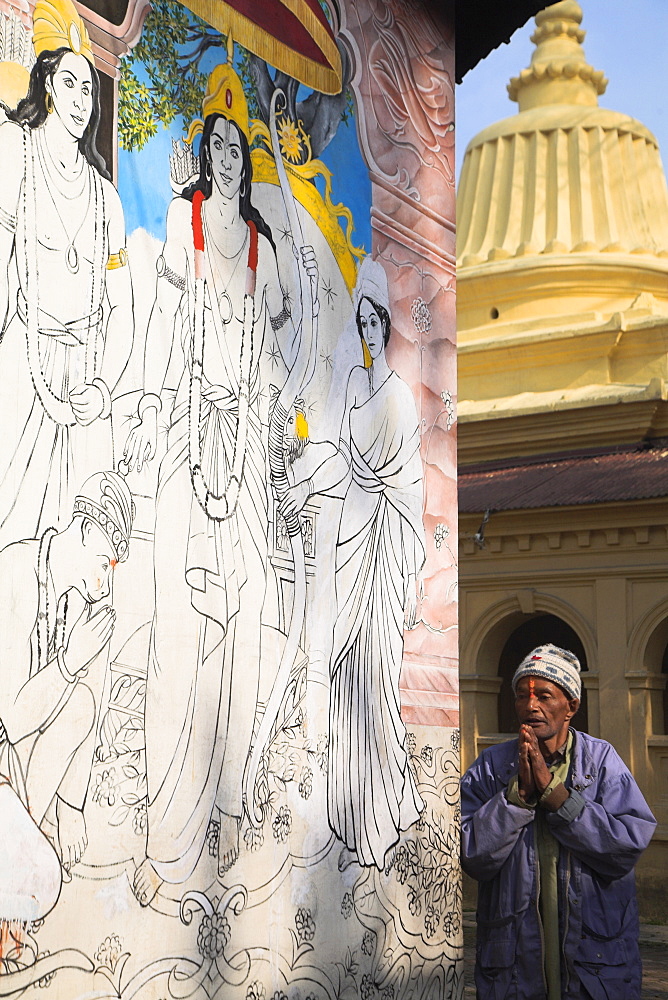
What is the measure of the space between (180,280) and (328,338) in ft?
2.26

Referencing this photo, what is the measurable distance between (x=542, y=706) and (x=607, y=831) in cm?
46

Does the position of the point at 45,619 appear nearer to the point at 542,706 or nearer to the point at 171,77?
the point at 171,77

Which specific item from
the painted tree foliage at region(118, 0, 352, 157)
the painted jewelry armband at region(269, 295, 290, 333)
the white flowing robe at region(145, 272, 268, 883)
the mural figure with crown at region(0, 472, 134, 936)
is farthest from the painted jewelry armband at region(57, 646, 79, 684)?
the painted tree foliage at region(118, 0, 352, 157)

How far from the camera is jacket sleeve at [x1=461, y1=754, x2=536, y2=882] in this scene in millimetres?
4199

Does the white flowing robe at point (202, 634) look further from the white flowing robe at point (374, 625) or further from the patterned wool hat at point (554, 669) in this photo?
the patterned wool hat at point (554, 669)

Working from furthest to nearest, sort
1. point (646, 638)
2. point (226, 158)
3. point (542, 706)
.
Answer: point (646, 638)
point (542, 706)
point (226, 158)

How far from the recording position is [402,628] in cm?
438

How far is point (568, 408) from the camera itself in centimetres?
1495

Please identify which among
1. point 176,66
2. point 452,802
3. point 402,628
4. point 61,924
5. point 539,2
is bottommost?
point 61,924

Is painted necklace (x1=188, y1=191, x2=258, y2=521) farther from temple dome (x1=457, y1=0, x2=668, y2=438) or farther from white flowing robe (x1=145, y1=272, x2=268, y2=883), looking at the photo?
temple dome (x1=457, y1=0, x2=668, y2=438)

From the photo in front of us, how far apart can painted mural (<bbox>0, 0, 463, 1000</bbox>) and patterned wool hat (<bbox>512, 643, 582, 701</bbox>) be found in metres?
0.33

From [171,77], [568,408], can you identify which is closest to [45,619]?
[171,77]

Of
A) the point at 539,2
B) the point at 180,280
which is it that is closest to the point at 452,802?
the point at 180,280

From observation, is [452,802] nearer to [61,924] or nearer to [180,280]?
[61,924]
